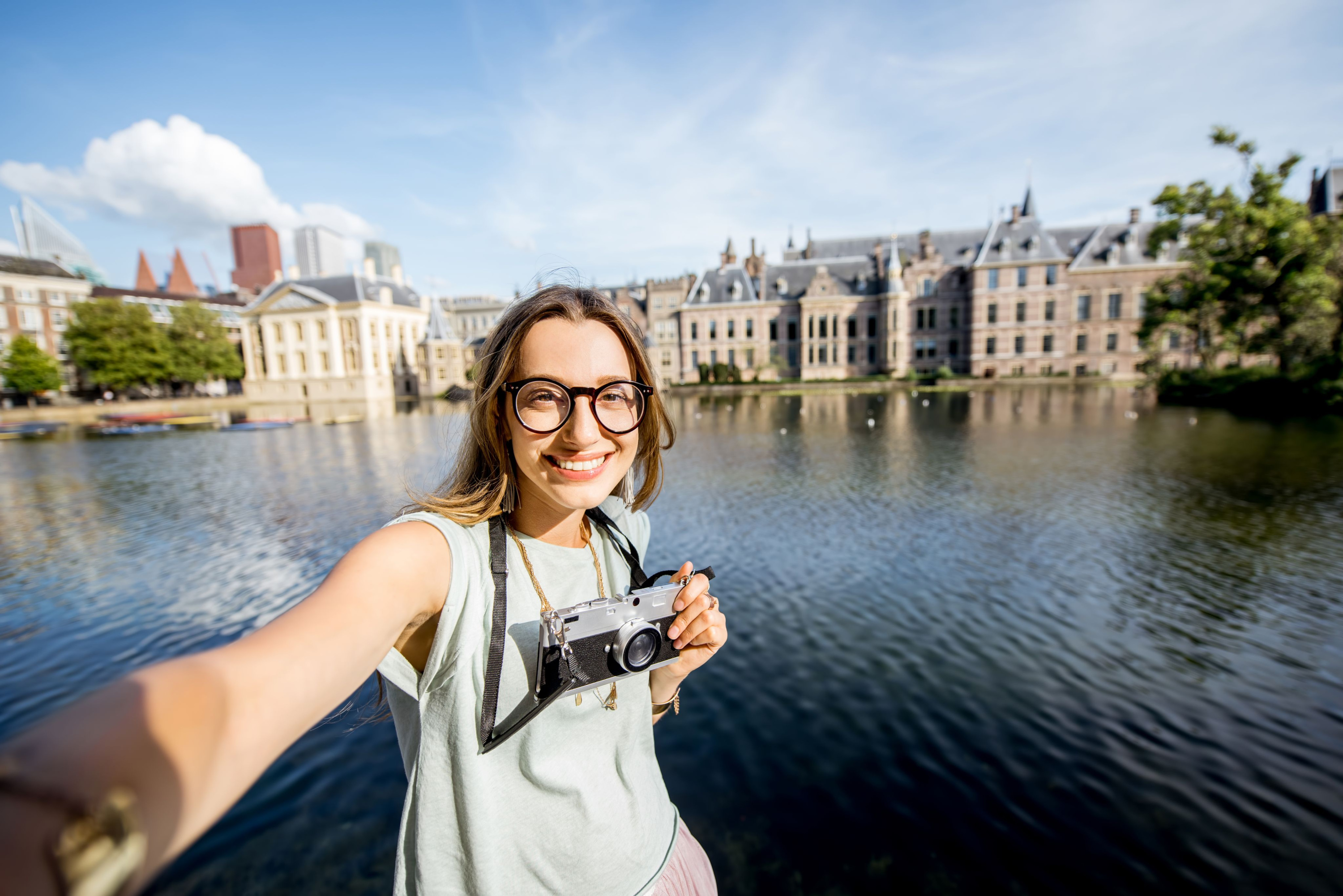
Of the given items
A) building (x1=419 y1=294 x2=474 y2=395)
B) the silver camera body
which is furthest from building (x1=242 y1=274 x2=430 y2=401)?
the silver camera body

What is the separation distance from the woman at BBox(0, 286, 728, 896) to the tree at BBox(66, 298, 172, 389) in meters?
66.9

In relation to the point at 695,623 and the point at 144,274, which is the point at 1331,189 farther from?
the point at 144,274

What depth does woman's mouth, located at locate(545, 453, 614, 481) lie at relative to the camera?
1670mm

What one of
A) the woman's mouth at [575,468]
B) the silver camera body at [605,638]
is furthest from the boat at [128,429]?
the silver camera body at [605,638]

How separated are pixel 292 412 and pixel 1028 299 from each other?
2509 inches

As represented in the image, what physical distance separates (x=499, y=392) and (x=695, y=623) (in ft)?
2.81

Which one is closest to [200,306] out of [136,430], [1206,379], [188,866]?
[136,430]

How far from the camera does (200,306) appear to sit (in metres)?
60.4

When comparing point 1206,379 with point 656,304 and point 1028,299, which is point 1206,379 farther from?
point 656,304

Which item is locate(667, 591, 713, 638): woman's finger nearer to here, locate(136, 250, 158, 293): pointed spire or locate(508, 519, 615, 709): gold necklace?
locate(508, 519, 615, 709): gold necklace

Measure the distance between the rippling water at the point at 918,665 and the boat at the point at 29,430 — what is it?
2616 centimetres

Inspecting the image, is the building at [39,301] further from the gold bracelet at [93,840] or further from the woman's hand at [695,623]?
the gold bracelet at [93,840]

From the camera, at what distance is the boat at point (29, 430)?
34562 mm

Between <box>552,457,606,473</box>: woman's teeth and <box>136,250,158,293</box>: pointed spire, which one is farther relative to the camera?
<box>136,250,158,293</box>: pointed spire
